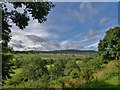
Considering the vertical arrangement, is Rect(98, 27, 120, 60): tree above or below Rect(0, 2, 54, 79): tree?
above

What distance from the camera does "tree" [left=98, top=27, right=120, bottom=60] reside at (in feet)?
276

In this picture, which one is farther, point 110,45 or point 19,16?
point 110,45

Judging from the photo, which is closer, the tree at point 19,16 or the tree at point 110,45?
the tree at point 19,16

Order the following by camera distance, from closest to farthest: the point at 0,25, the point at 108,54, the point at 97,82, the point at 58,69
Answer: the point at 0,25 < the point at 97,82 < the point at 108,54 < the point at 58,69

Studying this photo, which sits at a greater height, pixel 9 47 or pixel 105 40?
pixel 105 40

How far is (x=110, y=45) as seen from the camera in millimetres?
89312

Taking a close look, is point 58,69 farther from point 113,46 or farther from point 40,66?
point 113,46

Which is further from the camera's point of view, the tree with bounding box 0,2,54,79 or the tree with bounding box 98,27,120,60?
the tree with bounding box 98,27,120,60

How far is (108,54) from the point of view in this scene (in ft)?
285

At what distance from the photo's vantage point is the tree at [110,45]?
84125 mm

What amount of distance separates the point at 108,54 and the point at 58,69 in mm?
36179

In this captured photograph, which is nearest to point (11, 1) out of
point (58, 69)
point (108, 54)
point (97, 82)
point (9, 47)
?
point (9, 47)

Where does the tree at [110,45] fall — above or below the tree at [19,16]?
above

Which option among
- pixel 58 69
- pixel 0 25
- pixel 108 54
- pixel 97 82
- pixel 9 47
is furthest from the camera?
pixel 58 69
